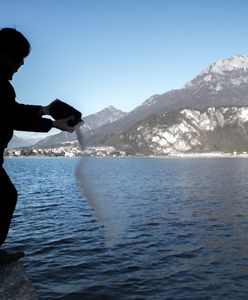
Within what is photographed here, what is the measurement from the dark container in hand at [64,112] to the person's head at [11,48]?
3.11ft

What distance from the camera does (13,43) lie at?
6004 mm

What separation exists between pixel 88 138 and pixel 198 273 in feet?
58.1

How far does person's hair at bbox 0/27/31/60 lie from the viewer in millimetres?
5988

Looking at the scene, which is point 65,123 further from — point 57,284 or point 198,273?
point 198,273

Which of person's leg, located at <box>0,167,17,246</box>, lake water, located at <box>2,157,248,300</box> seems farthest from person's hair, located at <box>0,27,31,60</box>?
lake water, located at <box>2,157,248,300</box>

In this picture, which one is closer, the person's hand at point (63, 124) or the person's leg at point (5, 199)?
the person's hand at point (63, 124)

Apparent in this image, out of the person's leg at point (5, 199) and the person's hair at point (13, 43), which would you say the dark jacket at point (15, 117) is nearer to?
the person's hair at point (13, 43)

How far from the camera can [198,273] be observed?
2225cm

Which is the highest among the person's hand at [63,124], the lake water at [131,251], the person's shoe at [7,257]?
the person's hand at [63,124]

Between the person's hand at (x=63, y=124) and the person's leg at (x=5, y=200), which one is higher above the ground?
the person's hand at (x=63, y=124)

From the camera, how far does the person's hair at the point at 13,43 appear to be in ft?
19.6

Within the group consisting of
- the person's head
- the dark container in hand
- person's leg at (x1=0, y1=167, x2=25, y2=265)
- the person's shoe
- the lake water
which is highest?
the person's head

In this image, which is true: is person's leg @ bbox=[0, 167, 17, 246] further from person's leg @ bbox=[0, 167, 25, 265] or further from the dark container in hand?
the dark container in hand

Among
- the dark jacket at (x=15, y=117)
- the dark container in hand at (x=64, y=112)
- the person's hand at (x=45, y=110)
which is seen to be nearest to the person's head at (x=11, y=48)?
the dark jacket at (x=15, y=117)
